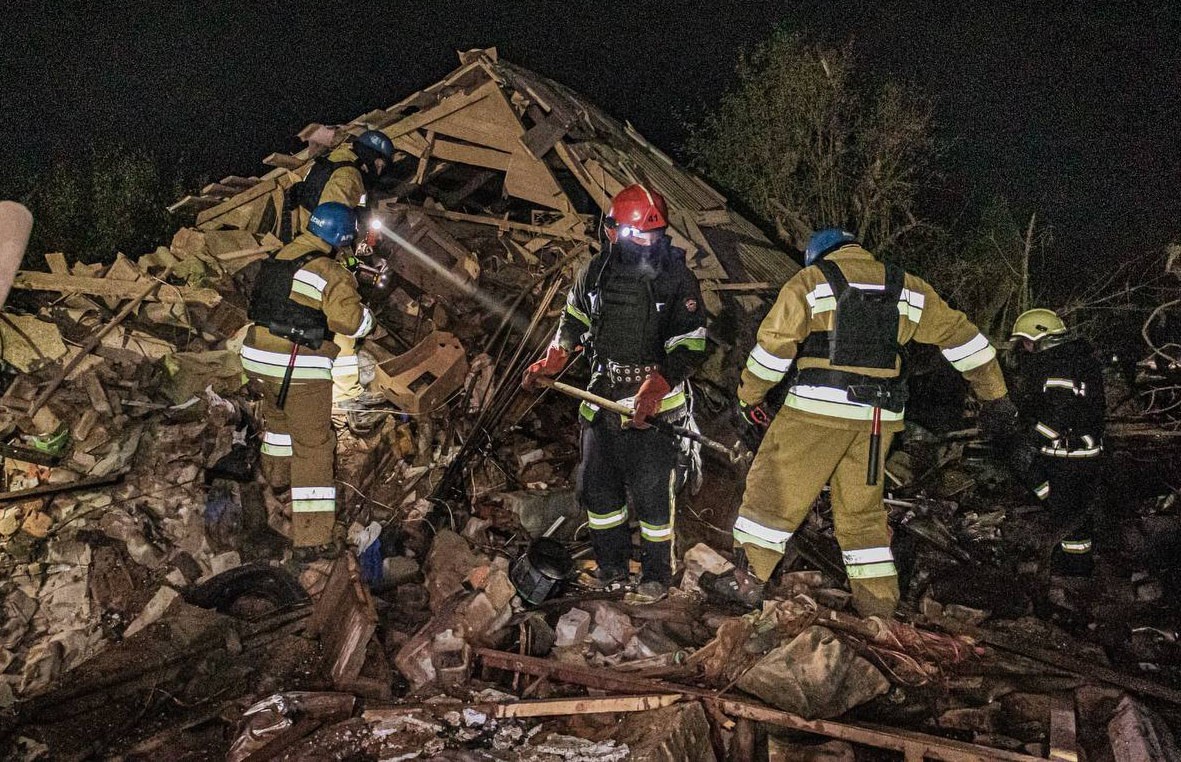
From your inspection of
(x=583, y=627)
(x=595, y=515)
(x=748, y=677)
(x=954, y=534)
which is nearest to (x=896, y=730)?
(x=748, y=677)

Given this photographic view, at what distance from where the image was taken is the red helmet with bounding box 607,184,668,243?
414 cm

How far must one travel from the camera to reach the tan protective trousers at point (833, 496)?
384 centimetres

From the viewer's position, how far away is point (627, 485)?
4.52 m

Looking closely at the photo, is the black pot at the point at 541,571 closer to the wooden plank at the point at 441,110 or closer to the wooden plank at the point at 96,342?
the wooden plank at the point at 96,342

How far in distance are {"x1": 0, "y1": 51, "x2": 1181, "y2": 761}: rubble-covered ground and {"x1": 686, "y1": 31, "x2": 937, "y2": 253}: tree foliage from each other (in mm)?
5933

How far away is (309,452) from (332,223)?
57.7 inches

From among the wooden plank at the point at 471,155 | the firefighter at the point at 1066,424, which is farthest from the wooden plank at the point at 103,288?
the firefighter at the point at 1066,424

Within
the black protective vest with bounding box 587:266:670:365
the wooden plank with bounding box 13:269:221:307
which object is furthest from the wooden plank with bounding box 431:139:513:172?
the black protective vest with bounding box 587:266:670:365

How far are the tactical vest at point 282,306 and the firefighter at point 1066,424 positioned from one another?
4899 mm

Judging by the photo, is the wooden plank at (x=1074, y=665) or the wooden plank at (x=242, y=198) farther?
the wooden plank at (x=242, y=198)

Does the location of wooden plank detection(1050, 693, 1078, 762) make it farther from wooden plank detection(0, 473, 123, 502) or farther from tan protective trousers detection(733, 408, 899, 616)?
wooden plank detection(0, 473, 123, 502)

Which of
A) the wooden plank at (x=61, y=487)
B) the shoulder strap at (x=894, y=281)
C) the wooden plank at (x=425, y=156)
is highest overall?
the wooden plank at (x=425, y=156)

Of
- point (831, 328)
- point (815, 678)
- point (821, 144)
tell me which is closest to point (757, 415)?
point (831, 328)

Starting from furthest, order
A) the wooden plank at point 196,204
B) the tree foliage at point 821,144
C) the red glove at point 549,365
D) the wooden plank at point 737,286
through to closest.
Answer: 1. the tree foliage at point 821,144
2. the wooden plank at point 196,204
3. the wooden plank at point 737,286
4. the red glove at point 549,365
